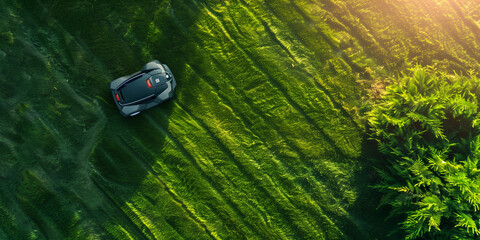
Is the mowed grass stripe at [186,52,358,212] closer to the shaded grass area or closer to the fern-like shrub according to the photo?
the shaded grass area

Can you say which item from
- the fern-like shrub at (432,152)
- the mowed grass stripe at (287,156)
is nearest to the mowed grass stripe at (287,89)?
the mowed grass stripe at (287,156)

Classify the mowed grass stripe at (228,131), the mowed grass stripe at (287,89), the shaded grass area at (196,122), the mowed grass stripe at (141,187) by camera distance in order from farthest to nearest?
1. the mowed grass stripe at (287,89)
2. the mowed grass stripe at (228,131)
3. the mowed grass stripe at (141,187)
4. the shaded grass area at (196,122)

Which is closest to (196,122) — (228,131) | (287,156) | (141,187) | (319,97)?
(228,131)

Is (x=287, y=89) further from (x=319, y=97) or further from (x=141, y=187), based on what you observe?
(x=141, y=187)

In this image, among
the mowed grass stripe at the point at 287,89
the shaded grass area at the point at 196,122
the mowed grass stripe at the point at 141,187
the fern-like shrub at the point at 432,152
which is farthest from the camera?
the mowed grass stripe at the point at 287,89

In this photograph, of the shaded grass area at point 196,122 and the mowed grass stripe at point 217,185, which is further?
the mowed grass stripe at point 217,185

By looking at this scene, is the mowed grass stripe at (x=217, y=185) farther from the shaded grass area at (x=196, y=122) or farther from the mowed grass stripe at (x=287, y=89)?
the mowed grass stripe at (x=287, y=89)

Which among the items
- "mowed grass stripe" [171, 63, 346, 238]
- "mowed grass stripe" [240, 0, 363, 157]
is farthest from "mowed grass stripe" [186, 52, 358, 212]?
"mowed grass stripe" [240, 0, 363, 157]
